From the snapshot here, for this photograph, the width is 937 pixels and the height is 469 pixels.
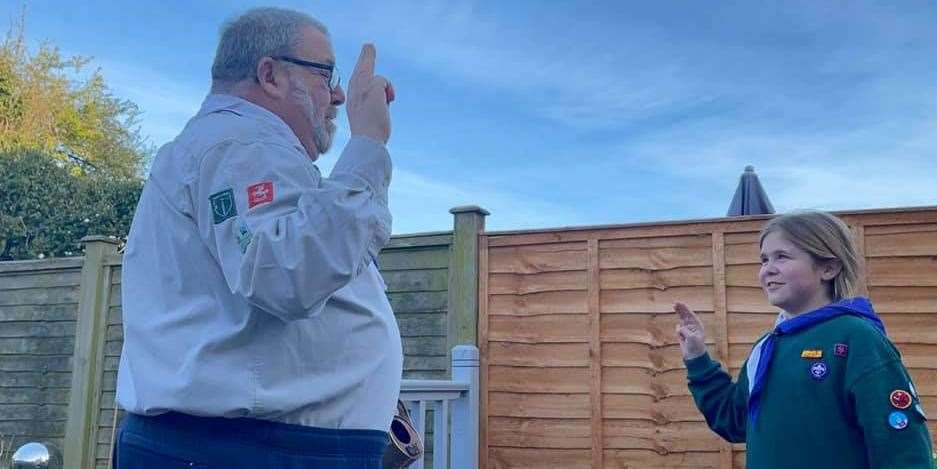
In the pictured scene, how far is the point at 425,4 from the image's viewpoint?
19.0 feet

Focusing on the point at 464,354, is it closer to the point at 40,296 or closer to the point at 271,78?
the point at 271,78

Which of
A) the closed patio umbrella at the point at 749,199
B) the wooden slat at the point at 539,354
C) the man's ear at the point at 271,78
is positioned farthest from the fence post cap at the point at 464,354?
the man's ear at the point at 271,78

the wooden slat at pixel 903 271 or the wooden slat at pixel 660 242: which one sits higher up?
the wooden slat at pixel 660 242

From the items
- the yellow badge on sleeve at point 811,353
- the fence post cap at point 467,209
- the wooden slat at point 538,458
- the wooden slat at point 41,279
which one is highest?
the fence post cap at point 467,209

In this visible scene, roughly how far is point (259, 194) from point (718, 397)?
137cm

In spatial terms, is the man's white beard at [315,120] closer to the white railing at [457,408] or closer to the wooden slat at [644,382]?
the white railing at [457,408]

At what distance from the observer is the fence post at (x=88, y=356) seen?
5523 mm

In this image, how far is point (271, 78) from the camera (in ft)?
3.79

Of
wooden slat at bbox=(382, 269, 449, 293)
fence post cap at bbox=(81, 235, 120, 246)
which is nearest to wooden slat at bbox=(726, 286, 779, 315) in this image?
wooden slat at bbox=(382, 269, 449, 293)

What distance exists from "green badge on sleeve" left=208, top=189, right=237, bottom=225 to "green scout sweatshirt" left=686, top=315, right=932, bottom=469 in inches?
45.9

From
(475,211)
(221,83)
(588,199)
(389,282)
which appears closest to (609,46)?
(588,199)

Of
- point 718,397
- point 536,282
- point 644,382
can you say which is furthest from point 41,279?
point 718,397

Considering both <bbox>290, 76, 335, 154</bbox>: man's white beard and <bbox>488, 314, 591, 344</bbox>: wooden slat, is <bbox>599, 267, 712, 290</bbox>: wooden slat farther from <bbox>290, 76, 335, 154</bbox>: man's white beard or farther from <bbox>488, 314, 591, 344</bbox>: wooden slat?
<bbox>290, 76, 335, 154</bbox>: man's white beard

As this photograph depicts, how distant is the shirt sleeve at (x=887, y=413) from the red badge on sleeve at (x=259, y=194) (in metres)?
1.14
